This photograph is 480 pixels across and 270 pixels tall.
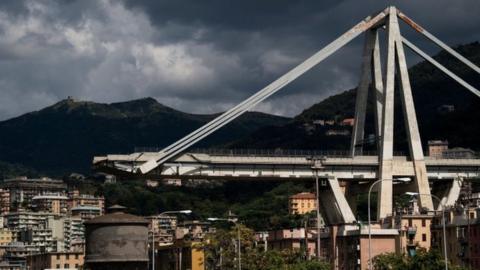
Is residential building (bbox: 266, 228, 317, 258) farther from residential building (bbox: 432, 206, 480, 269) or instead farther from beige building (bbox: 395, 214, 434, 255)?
residential building (bbox: 432, 206, 480, 269)

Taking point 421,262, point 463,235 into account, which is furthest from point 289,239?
point 421,262

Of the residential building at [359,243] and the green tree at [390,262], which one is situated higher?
the residential building at [359,243]

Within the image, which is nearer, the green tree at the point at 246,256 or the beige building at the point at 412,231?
the green tree at the point at 246,256

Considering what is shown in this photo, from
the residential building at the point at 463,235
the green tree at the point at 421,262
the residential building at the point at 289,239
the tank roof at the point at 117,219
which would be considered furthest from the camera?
the residential building at the point at 289,239

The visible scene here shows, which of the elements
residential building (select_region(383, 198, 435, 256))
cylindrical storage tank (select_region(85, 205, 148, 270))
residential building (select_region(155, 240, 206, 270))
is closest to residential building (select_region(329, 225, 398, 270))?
residential building (select_region(383, 198, 435, 256))

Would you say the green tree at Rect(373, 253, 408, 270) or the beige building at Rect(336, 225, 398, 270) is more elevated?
the beige building at Rect(336, 225, 398, 270)

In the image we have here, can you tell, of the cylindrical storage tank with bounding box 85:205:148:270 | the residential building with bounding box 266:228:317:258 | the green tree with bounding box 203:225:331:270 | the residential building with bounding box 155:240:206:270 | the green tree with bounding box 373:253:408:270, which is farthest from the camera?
the residential building with bounding box 155:240:206:270

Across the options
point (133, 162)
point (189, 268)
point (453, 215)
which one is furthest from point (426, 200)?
point (189, 268)

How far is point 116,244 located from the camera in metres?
59.5

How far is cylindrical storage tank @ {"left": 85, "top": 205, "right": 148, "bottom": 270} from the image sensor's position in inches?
2325

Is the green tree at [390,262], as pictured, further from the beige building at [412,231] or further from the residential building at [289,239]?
the residential building at [289,239]

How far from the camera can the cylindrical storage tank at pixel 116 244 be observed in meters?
59.1

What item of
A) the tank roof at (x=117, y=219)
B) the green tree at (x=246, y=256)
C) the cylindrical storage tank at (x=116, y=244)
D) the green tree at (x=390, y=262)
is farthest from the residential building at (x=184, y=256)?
the cylindrical storage tank at (x=116, y=244)

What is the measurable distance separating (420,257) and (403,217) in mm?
36728
